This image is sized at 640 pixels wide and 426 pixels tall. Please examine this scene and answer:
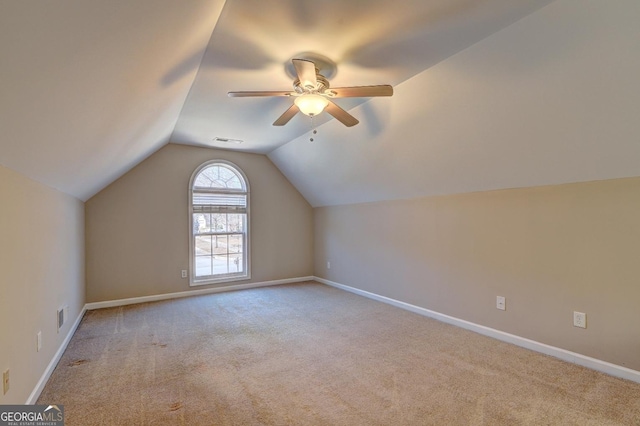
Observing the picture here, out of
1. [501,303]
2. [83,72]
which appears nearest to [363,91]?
[83,72]

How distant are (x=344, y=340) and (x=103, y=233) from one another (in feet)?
12.1

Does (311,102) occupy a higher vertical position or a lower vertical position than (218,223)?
higher

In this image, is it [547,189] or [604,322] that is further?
[547,189]

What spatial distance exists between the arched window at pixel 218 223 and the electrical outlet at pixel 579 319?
4517 millimetres

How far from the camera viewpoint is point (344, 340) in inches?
122

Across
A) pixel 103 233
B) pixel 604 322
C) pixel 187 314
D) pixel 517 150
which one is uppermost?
pixel 517 150

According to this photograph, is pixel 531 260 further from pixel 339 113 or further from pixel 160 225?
pixel 160 225

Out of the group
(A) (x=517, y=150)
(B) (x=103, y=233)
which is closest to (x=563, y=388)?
(A) (x=517, y=150)

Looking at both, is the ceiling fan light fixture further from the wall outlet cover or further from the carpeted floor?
the wall outlet cover

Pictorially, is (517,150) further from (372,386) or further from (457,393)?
(372,386)

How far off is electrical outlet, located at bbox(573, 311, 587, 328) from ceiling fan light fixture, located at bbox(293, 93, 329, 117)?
8.93 feet

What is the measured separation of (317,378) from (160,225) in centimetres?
361

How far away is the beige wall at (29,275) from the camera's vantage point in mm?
1686

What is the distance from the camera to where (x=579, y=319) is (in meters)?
2.58
